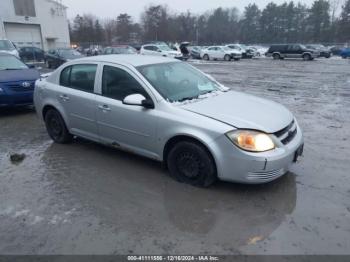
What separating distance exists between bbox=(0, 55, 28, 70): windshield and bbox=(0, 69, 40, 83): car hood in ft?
1.03

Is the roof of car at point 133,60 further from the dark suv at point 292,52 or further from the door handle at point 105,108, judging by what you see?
the dark suv at point 292,52

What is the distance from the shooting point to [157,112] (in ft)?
13.4

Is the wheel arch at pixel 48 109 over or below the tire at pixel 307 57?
over

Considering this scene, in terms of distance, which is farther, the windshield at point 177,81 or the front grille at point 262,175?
the windshield at point 177,81

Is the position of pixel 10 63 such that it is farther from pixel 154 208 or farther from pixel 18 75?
pixel 154 208

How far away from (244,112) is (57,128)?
3.49 meters

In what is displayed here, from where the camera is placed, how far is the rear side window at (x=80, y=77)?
16.2ft

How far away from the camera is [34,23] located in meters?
41.3

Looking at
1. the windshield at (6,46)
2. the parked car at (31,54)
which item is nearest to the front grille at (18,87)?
the windshield at (6,46)

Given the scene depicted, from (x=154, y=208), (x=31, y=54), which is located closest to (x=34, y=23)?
(x=31, y=54)

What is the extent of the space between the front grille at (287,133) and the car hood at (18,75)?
22.4 feet

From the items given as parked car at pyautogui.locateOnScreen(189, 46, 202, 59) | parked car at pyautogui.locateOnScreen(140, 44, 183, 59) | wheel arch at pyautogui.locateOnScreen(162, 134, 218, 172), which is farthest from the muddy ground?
parked car at pyautogui.locateOnScreen(189, 46, 202, 59)

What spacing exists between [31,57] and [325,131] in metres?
32.5

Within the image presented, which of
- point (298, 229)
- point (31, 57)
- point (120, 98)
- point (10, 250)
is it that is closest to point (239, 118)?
point (298, 229)
